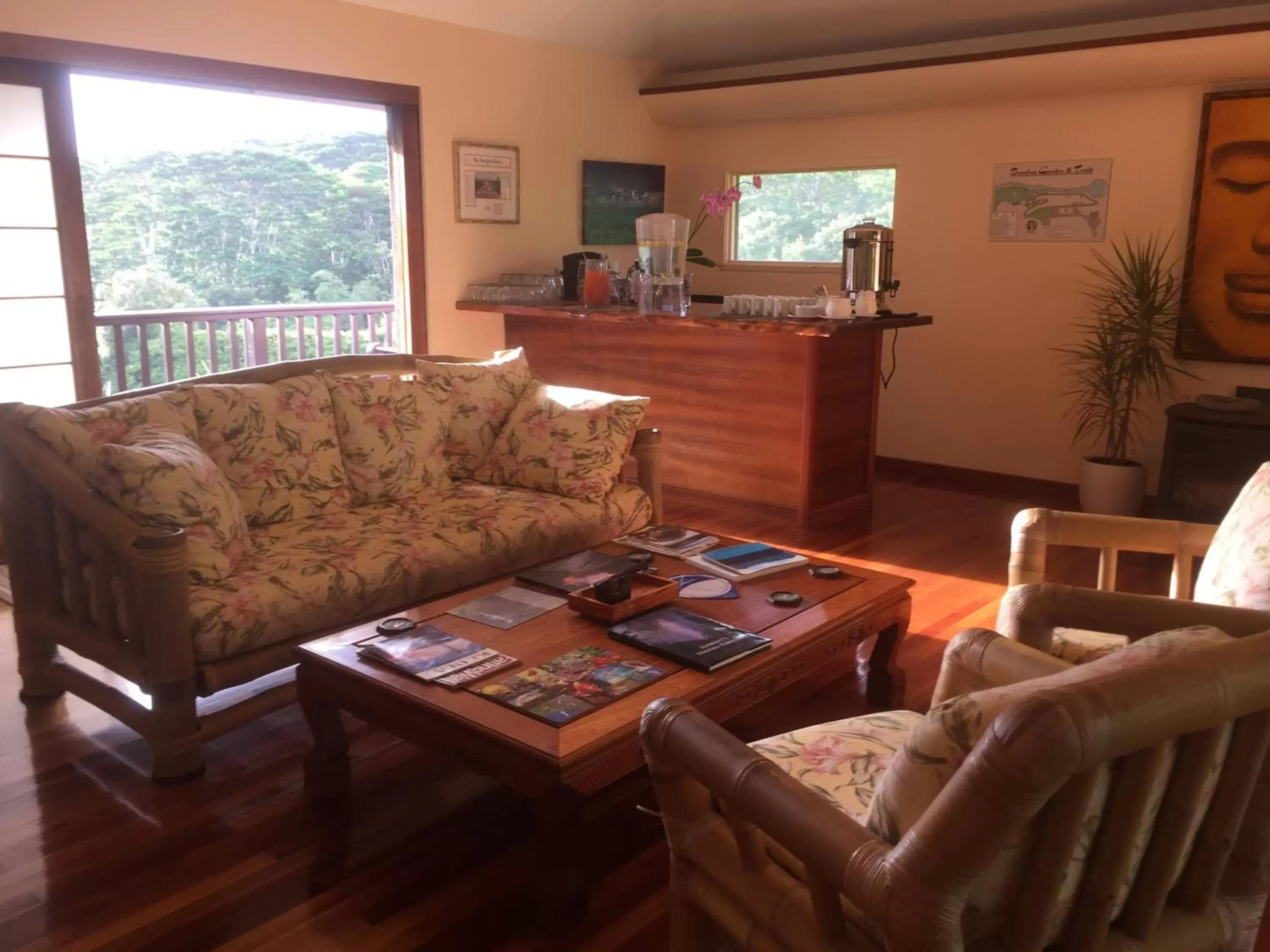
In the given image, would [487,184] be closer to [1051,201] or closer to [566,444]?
[566,444]

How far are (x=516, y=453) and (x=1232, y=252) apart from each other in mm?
3412

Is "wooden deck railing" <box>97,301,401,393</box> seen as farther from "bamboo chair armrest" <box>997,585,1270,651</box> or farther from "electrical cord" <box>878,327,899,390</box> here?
"bamboo chair armrest" <box>997,585,1270,651</box>

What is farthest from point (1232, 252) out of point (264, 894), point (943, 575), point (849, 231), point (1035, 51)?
point (264, 894)

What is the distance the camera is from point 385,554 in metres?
2.75

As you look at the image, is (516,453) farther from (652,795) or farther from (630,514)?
(652,795)

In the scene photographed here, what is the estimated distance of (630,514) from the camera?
340cm

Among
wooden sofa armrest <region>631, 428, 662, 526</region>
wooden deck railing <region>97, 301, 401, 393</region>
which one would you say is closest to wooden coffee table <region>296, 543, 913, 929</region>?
wooden sofa armrest <region>631, 428, 662, 526</region>

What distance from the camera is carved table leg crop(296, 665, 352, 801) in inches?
89.4

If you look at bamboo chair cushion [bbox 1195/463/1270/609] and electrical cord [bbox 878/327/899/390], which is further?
electrical cord [bbox 878/327/899/390]

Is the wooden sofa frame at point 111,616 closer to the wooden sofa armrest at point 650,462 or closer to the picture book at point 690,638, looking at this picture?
the picture book at point 690,638

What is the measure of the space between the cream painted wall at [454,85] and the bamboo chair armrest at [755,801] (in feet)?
12.5

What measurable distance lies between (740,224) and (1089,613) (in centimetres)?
510

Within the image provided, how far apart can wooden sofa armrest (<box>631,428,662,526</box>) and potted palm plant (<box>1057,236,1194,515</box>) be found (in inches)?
89.6

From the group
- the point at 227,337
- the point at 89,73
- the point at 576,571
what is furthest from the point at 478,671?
the point at 227,337
